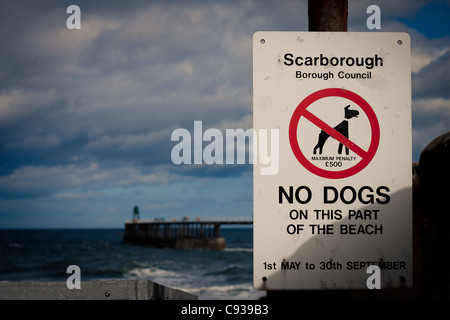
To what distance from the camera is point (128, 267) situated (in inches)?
1644

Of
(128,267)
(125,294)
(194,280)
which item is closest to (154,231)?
(128,267)

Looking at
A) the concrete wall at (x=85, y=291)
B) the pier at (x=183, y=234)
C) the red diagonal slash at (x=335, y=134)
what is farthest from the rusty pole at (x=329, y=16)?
the pier at (x=183, y=234)

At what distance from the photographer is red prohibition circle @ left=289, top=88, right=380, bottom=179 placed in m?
2.11

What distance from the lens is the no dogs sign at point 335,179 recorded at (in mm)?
2105

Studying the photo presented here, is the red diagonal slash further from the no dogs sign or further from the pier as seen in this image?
the pier

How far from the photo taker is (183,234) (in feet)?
230

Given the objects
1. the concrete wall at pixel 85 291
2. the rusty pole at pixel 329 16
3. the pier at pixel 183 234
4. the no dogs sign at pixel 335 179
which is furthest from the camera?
the pier at pixel 183 234

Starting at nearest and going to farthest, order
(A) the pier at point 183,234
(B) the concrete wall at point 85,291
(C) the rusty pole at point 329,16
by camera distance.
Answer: (C) the rusty pole at point 329,16, (B) the concrete wall at point 85,291, (A) the pier at point 183,234

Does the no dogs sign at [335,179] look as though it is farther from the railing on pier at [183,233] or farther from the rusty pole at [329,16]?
the railing on pier at [183,233]

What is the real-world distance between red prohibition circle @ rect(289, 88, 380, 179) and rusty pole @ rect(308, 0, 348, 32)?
13.4 inches

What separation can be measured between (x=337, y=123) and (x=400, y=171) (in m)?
0.39

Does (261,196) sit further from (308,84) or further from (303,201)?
(308,84)

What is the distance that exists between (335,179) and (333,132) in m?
0.23
